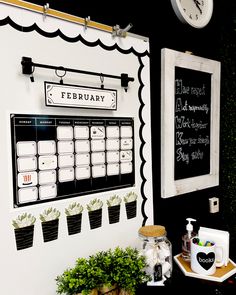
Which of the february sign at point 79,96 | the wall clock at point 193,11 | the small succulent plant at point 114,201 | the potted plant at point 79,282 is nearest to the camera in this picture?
the potted plant at point 79,282

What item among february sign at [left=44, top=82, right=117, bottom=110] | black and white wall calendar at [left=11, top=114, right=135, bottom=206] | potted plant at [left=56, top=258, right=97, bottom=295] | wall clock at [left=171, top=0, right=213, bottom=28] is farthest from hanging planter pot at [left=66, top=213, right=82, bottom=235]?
wall clock at [left=171, top=0, right=213, bottom=28]

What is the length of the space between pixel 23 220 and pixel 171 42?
1.38 meters

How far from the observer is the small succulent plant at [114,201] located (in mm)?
1558

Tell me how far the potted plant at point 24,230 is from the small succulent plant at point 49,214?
4cm

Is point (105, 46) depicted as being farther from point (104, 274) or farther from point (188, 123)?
point (104, 274)

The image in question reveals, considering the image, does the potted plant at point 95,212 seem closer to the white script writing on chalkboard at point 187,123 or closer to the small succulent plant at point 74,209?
the small succulent plant at point 74,209

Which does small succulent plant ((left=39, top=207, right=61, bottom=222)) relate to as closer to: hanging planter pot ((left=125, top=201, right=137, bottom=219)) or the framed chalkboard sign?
hanging planter pot ((left=125, top=201, right=137, bottom=219))

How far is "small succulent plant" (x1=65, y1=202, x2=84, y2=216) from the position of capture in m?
1.41

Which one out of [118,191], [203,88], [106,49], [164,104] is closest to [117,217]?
[118,191]

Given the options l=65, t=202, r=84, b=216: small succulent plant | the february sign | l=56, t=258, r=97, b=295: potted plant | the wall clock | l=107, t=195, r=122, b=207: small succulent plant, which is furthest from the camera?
the wall clock

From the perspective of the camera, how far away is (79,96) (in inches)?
53.9

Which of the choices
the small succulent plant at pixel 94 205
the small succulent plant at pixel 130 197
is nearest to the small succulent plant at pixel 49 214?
the small succulent plant at pixel 94 205

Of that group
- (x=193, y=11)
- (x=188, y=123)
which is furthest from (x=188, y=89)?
(x=193, y=11)

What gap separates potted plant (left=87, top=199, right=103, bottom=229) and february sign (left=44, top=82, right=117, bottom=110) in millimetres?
483
